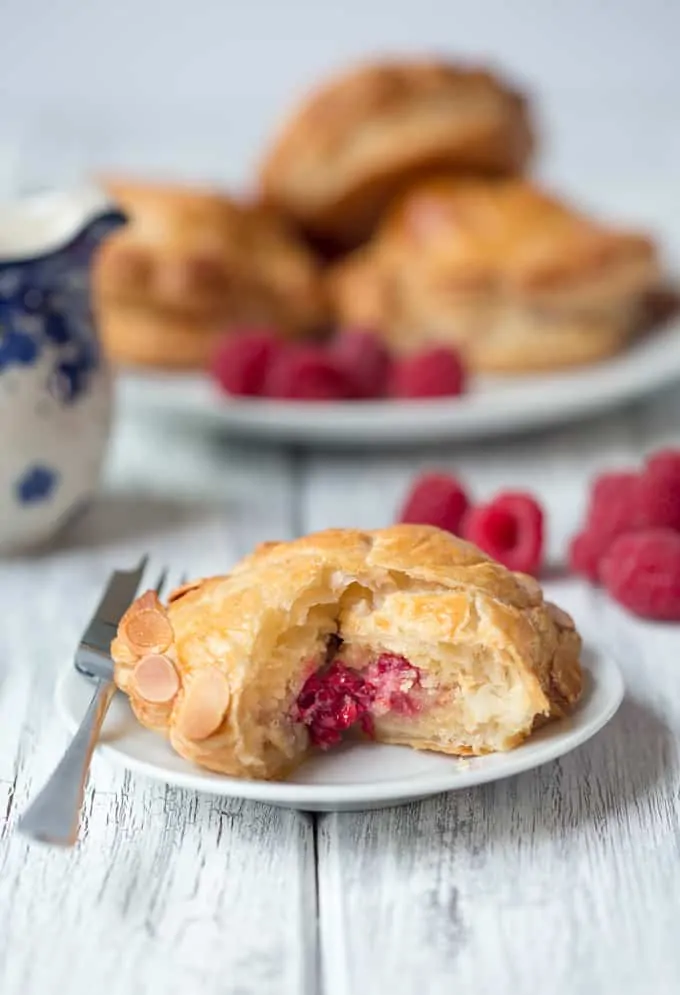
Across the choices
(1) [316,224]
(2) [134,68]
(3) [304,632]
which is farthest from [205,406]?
(2) [134,68]

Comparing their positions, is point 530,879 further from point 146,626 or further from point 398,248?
point 398,248

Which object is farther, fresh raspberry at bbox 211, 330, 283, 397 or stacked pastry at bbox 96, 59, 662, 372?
stacked pastry at bbox 96, 59, 662, 372

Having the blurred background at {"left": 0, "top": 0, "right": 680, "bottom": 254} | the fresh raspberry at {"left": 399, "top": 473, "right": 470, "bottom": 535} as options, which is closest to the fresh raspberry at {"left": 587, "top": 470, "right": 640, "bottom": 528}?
the fresh raspberry at {"left": 399, "top": 473, "right": 470, "bottom": 535}

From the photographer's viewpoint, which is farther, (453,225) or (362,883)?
(453,225)

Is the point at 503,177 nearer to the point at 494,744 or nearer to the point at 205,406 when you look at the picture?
the point at 205,406

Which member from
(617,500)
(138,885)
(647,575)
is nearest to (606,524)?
(617,500)

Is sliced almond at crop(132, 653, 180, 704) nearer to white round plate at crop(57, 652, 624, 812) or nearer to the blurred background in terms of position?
white round plate at crop(57, 652, 624, 812)
